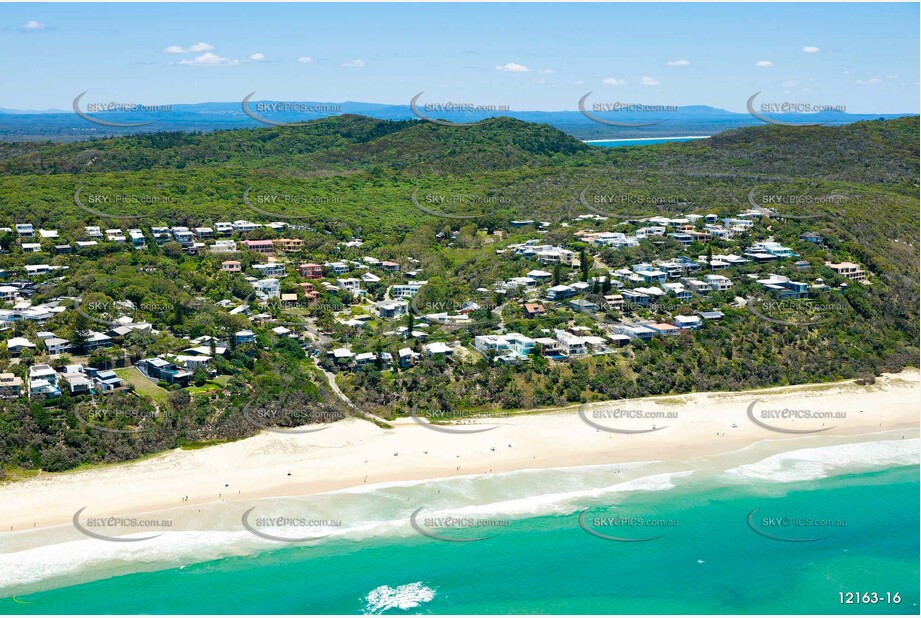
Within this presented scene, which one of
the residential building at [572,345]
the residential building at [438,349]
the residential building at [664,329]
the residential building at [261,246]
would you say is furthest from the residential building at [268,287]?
the residential building at [664,329]

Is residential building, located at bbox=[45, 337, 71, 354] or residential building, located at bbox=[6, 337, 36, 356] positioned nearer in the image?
residential building, located at bbox=[6, 337, 36, 356]

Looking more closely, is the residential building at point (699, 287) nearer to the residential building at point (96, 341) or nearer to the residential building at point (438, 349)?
A: the residential building at point (438, 349)

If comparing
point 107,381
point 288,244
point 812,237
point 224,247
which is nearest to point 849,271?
point 812,237

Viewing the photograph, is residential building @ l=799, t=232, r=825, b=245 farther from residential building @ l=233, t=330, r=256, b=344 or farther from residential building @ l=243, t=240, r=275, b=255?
residential building @ l=233, t=330, r=256, b=344

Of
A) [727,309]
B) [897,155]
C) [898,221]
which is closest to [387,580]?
[727,309]

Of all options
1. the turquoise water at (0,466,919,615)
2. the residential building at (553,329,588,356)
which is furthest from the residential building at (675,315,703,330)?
the turquoise water at (0,466,919,615)

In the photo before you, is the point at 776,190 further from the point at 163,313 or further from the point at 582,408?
the point at 163,313

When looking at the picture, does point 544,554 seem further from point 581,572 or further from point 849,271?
point 849,271
